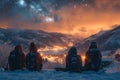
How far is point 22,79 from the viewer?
24.5 m

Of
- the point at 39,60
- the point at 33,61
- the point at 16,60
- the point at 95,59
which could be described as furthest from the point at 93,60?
the point at 16,60

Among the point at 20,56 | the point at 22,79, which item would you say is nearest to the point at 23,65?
the point at 20,56

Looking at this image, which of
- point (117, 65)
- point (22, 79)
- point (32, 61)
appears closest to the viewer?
point (22, 79)

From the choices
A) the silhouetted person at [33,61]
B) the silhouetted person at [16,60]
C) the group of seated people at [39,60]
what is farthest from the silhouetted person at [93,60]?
the silhouetted person at [16,60]

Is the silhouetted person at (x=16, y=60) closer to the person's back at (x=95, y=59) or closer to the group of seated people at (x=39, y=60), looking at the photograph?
the group of seated people at (x=39, y=60)

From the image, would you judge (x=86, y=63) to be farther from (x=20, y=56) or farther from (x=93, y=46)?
(x=20, y=56)

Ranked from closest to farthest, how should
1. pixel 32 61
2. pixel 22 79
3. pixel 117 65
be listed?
pixel 22 79 < pixel 32 61 < pixel 117 65

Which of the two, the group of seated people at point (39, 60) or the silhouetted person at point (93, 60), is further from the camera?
the silhouetted person at point (93, 60)

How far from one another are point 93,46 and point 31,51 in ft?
20.1

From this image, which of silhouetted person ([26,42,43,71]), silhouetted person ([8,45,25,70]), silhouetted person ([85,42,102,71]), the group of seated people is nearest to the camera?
the group of seated people

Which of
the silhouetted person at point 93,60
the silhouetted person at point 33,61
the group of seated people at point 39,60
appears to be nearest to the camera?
the group of seated people at point 39,60

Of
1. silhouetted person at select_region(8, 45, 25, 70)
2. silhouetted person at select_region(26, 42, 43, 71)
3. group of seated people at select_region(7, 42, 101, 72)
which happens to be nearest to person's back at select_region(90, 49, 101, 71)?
group of seated people at select_region(7, 42, 101, 72)

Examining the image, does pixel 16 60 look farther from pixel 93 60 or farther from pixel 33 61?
pixel 93 60

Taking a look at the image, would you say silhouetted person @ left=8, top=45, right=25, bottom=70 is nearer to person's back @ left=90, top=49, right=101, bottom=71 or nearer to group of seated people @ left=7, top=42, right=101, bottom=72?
group of seated people @ left=7, top=42, right=101, bottom=72
